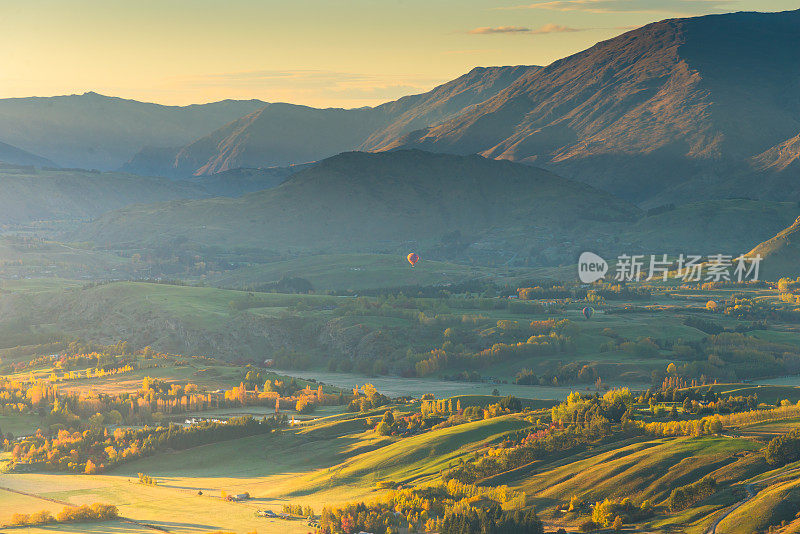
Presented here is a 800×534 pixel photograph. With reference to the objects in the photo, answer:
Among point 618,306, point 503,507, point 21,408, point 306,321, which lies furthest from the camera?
point 618,306

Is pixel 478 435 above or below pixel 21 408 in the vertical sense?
above

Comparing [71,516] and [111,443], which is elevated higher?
[71,516]

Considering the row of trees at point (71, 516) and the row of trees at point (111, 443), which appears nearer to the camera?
the row of trees at point (71, 516)

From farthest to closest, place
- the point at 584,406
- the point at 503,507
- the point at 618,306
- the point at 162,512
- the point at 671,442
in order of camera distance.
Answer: the point at 618,306
the point at 584,406
the point at 162,512
the point at 671,442
the point at 503,507

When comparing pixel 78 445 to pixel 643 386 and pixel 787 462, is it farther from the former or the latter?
pixel 643 386

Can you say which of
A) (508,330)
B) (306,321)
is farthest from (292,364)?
(508,330)

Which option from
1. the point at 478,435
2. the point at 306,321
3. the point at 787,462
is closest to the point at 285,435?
the point at 478,435

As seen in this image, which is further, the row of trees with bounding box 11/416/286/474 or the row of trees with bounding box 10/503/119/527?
the row of trees with bounding box 11/416/286/474

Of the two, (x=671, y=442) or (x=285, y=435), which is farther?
(x=285, y=435)

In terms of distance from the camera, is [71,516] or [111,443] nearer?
[71,516]
